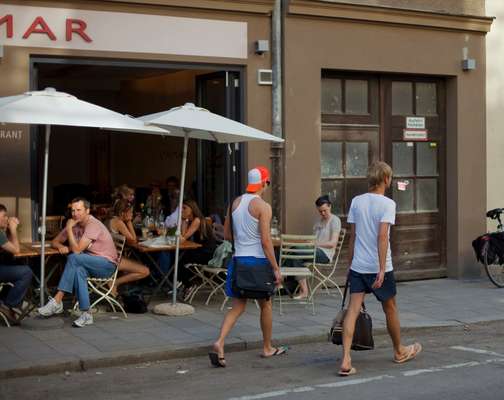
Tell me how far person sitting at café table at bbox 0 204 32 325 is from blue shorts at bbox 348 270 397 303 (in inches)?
148

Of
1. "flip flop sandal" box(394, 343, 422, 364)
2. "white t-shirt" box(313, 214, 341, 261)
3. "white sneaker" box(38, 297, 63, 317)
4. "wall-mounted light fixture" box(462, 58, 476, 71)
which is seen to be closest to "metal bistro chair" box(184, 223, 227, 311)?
"white t-shirt" box(313, 214, 341, 261)

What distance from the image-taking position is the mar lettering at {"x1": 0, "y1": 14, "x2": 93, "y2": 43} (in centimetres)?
1120

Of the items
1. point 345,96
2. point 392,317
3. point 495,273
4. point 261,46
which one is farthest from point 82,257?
point 495,273

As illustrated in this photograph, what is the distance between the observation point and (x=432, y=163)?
1487 centimetres

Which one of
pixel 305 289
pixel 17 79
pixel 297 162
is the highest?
pixel 17 79

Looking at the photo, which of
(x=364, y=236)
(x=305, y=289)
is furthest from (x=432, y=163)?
(x=364, y=236)

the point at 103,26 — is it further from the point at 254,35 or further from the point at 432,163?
the point at 432,163

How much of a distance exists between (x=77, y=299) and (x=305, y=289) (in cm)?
326

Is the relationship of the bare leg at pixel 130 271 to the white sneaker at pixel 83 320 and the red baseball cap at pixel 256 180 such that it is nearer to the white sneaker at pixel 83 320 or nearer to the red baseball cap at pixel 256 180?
the white sneaker at pixel 83 320

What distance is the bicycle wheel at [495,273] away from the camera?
547 inches

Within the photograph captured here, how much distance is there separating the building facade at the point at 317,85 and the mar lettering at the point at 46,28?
0.01m

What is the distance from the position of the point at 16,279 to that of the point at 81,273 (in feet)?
2.25

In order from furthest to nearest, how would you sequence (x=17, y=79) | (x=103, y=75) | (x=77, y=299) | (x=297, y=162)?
(x=103, y=75)
(x=297, y=162)
(x=17, y=79)
(x=77, y=299)

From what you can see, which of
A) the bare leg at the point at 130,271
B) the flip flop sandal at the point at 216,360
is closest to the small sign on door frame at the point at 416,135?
the bare leg at the point at 130,271
